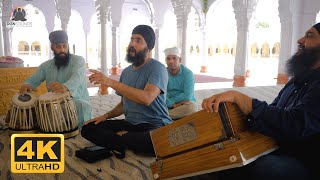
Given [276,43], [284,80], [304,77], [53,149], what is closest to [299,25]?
[284,80]

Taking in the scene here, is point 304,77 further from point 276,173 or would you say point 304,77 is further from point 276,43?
point 276,43

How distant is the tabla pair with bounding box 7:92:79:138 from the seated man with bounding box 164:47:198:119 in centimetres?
101

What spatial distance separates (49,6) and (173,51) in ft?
34.3

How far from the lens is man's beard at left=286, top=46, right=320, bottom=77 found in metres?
1.24

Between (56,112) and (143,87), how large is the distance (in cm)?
79

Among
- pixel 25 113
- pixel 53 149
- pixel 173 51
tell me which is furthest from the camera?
pixel 173 51

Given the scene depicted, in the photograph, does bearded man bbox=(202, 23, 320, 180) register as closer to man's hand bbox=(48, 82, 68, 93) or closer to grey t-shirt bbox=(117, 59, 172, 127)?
grey t-shirt bbox=(117, 59, 172, 127)

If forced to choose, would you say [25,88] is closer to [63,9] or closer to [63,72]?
[63,72]

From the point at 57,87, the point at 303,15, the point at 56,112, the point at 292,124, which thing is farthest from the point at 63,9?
the point at 292,124

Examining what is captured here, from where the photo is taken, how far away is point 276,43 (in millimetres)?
15070

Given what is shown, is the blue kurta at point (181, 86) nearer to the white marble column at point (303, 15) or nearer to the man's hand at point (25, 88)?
the man's hand at point (25, 88)

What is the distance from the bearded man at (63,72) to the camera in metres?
2.43

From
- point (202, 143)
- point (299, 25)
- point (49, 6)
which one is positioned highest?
point (49, 6)

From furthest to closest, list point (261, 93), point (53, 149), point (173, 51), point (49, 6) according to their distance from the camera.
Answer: point (49, 6)
point (261, 93)
point (173, 51)
point (53, 149)
